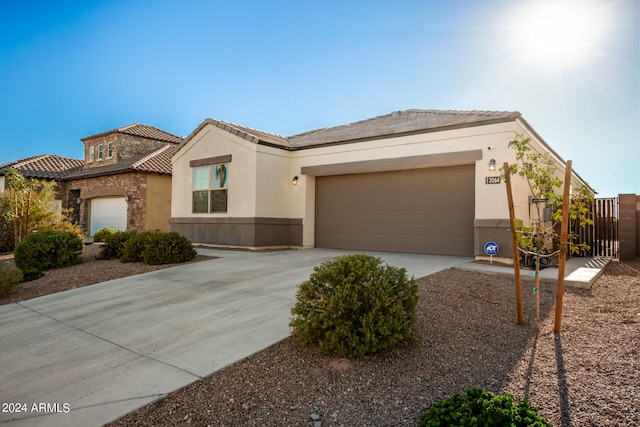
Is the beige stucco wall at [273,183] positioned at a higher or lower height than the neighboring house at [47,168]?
lower

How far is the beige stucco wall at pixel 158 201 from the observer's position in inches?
714

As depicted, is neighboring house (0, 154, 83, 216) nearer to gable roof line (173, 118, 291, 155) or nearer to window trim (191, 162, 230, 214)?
window trim (191, 162, 230, 214)

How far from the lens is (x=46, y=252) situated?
9.19 metres

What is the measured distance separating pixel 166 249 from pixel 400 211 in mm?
6731

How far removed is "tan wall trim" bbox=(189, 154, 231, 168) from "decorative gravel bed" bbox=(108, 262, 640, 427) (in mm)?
9836

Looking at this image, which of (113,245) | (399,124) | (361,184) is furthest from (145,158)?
(399,124)

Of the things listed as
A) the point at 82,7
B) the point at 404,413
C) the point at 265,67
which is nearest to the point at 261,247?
the point at 265,67

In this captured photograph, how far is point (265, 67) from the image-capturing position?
36.7ft

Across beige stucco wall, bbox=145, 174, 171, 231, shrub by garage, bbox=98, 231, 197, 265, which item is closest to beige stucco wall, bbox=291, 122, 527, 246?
shrub by garage, bbox=98, 231, 197, 265

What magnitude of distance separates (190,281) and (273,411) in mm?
4884

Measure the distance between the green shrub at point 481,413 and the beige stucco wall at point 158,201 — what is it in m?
18.2

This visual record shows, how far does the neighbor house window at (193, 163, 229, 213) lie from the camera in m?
12.9

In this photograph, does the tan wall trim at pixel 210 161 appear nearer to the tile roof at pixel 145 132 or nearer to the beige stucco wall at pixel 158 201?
the beige stucco wall at pixel 158 201

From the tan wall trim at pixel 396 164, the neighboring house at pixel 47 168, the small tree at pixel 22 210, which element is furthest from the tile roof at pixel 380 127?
the neighboring house at pixel 47 168
